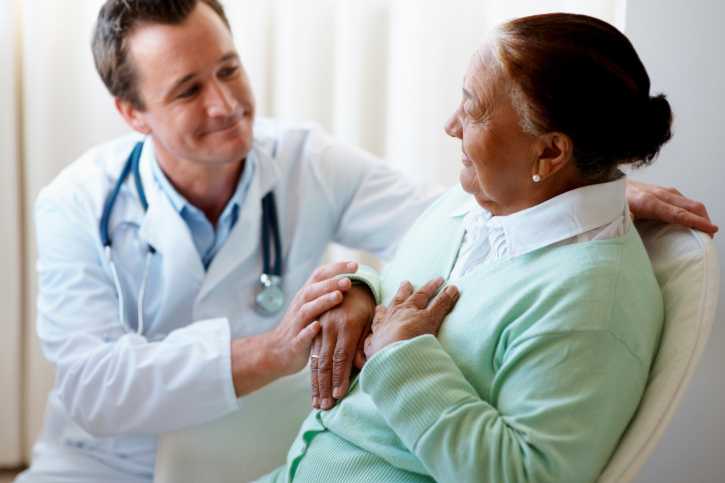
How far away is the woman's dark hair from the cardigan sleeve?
0.24 meters

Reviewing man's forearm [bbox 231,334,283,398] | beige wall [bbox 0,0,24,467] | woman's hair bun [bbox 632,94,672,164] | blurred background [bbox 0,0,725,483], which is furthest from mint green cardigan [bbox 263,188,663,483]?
beige wall [bbox 0,0,24,467]

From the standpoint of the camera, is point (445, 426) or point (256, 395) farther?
point (256, 395)

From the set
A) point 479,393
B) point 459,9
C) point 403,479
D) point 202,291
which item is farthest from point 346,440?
point 459,9

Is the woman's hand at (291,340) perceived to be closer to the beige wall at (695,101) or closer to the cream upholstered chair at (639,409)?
the cream upholstered chair at (639,409)

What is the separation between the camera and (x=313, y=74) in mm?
2311

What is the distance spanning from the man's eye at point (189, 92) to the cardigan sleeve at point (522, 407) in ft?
2.94

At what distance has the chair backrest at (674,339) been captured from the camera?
1.09 m

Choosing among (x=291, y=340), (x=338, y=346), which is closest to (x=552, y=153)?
(x=338, y=346)

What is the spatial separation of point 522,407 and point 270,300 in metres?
0.86

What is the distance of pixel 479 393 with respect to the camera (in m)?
1.16

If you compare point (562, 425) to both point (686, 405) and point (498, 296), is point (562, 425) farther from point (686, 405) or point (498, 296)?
point (686, 405)

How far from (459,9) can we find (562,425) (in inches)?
56.4

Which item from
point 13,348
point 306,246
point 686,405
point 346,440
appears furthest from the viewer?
point 13,348

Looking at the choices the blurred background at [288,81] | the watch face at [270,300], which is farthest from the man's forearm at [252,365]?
the blurred background at [288,81]
